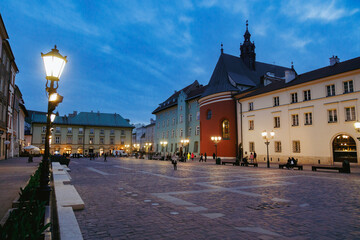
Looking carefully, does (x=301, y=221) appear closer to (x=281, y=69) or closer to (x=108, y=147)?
(x=281, y=69)

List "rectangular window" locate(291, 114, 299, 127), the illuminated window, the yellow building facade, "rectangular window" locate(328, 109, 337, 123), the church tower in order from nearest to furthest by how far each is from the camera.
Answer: "rectangular window" locate(328, 109, 337, 123)
"rectangular window" locate(291, 114, 299, 127)
the illuminated window
the church tower
the yellow building facade

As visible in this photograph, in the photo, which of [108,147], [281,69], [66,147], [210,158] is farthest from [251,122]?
[66,147]

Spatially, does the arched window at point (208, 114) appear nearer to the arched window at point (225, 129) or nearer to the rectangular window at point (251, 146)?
the arched window at point (225, 129)

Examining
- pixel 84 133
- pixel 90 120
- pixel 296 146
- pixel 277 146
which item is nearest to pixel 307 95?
pixel 296 146

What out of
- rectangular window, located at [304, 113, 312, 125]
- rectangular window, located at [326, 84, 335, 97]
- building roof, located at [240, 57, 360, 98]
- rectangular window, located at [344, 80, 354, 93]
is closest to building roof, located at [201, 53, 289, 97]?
building roof, located at [240, 57, 360, 98]

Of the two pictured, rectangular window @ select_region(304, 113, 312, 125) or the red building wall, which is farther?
the red building wall

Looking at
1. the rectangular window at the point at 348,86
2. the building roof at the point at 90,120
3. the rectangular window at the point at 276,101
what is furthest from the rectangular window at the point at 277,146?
the building roof at the point at 90,120

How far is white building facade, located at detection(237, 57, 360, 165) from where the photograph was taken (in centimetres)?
2534

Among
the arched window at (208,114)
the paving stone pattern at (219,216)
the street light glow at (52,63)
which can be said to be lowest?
the paving stone pattern at (219,216)

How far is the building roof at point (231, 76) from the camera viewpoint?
1655 inches

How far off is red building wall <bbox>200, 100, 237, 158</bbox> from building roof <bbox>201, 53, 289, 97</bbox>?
8.23ft

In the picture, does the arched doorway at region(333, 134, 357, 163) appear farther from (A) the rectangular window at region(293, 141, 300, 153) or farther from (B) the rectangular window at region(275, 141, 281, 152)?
(B) the rectangular window at region(275, 141, 281, 152)

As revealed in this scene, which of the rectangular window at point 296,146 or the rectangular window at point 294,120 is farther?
the rectangular window at point 294,120

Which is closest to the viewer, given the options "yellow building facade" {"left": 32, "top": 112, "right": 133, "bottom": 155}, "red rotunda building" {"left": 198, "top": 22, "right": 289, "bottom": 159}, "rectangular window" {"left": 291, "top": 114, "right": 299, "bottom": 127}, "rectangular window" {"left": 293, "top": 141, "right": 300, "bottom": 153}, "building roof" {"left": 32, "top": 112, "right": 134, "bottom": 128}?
"rectangular window" {"left": 293, "top": 141, "right": 300, "bottom": 153}
